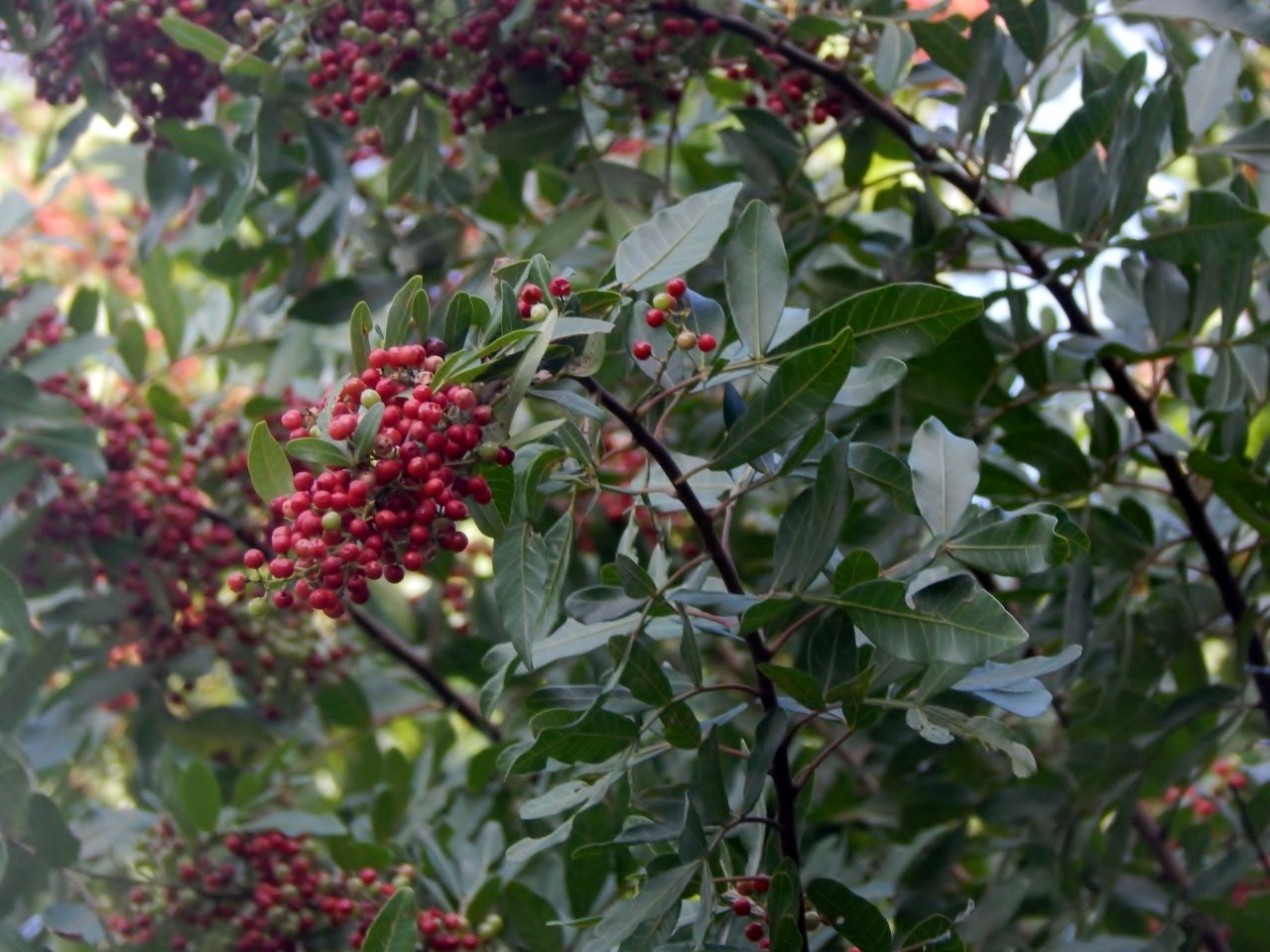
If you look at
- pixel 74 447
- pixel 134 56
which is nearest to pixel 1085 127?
pixel 134 56

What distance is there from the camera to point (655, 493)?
0.97 metres

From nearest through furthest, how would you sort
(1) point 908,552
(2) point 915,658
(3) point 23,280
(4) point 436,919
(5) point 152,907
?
1. (2) point 915,658
2. (4) point 436,919
3. (5) point 152,907
4. (1) point 908,552
5. (3) point 23,280

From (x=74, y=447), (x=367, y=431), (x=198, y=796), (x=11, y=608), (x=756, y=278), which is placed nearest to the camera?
(x=367, y=431)

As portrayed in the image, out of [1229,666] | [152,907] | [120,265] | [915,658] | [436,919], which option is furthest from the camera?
[120,265]

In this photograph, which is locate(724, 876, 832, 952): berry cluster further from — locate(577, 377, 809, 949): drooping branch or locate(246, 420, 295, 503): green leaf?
locate(246, 420, 295, 503): green leaf

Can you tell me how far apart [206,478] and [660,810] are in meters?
0.99

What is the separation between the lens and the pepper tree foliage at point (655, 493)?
2.94ft

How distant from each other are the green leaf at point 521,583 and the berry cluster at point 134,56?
88cm

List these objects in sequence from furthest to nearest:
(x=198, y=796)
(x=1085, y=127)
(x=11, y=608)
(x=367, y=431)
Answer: (x=198, y=796) → (x=11, y=608) → (x=1085, y=127) → (x=367, y=431)

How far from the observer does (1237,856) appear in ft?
4.32

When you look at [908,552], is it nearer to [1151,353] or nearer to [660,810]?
[1151,353]

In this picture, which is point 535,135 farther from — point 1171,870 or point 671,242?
point 1171,870

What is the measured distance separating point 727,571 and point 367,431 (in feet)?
0.85

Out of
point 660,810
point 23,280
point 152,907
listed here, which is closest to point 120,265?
point 23,280
